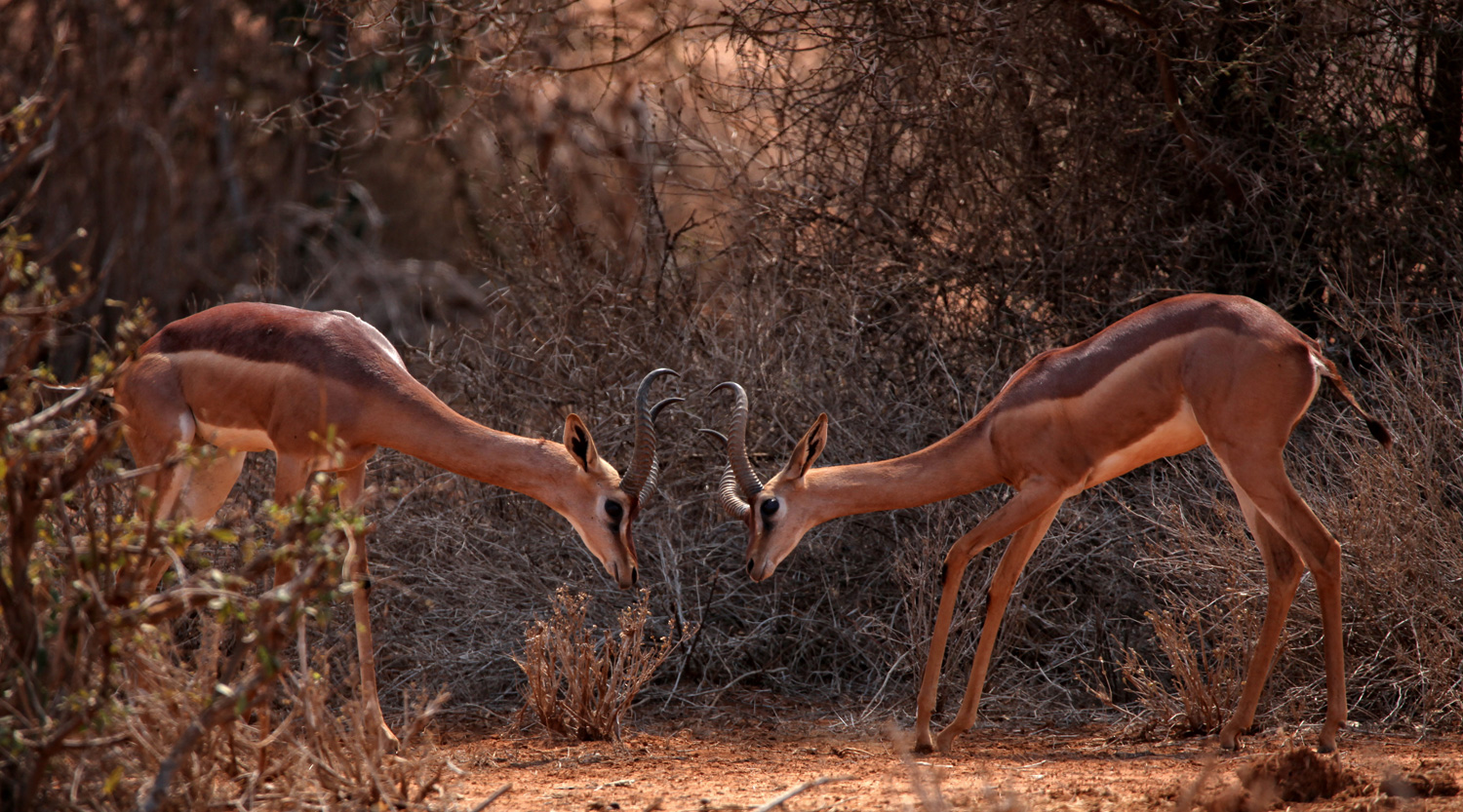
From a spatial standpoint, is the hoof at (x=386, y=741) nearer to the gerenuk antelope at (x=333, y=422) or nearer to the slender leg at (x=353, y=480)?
→ the gerenuk antelope at (x=333, y=422)

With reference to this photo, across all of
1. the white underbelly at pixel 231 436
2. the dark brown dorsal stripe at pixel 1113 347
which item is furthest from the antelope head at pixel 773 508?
the white underbelly at pixel 231 436

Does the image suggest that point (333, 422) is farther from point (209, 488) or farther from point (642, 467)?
point (642, 467)

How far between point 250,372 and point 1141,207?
503 centimetres

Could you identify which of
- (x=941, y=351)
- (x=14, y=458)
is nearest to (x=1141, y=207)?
(x=941, y=351)

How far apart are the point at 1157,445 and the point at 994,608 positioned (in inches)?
37.5

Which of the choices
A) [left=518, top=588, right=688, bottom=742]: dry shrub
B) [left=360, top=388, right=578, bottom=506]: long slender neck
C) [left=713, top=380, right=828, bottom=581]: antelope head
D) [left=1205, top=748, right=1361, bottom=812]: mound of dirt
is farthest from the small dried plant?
[left=360, top=388, right=578, bottom=506]: long slender neck

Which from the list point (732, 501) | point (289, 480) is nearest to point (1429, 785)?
point (732, 501)

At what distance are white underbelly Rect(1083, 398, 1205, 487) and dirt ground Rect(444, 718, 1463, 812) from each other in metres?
1.14

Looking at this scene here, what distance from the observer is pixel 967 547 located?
18.4ft

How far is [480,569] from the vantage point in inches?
278

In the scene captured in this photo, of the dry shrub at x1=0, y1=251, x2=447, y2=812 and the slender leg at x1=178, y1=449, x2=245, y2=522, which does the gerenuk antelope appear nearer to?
the slender leg at x1=178, y1=449, x2=245, y2=522

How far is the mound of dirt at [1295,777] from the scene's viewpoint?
4.28 meters

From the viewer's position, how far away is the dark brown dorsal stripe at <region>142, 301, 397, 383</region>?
5.88 metres

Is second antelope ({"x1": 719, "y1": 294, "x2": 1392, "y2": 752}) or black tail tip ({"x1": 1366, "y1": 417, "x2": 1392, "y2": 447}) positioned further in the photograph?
black tail tip ({"x1": 1366, "y1": 417, "x2": 1392, "y2": 447})
